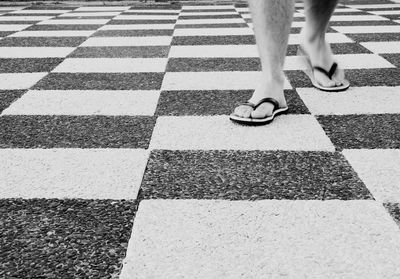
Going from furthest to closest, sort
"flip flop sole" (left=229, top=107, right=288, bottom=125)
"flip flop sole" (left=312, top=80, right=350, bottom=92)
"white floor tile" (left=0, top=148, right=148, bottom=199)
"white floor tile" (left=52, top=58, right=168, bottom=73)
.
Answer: "white floor tile" (left=52, top=58, right=168, bottom=73) < "flip flop sole" (left=312, top=80, right=350, bottom=92) < "flip flop sole" (left=229, top=107, right=288, bottom=125) < "white floor tile" (left=0, top=148, right=148, bottom=199)

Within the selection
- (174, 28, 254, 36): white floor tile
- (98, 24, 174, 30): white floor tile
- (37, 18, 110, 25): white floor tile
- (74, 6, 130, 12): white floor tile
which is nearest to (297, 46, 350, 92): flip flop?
(174, 28, 254, 36): white floor tile

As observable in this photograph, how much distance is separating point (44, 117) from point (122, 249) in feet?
2.65

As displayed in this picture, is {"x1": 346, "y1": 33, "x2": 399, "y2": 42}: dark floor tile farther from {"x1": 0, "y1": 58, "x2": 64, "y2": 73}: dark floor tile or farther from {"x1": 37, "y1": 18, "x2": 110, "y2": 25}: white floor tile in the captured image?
{"x1": 37, "y1": 18, "x2": 110, "y2": 25}: white floor tile

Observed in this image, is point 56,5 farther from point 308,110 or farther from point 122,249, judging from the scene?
point 122,249

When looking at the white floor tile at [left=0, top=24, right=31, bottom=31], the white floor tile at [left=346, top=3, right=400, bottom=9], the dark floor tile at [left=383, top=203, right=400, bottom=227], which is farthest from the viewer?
the white floor tile at [left=346, top=3, right=400, bottom=9]

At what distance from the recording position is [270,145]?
1.23 metres

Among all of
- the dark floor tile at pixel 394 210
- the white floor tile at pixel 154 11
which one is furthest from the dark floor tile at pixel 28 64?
the white floor tile at pixel 154 11

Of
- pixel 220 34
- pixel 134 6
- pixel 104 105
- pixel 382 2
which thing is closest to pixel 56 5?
pixel 134 6

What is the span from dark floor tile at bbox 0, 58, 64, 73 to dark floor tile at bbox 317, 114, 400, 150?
1288 millimetres

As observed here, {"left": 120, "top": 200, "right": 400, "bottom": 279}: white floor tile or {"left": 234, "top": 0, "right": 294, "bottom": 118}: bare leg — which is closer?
{"left": 120, "top": 200, "right": 400, "bottom": 279}: white floor tile

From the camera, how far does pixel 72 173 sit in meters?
1.08

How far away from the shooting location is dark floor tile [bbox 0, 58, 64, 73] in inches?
82.7

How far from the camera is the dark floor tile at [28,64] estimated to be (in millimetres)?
2102

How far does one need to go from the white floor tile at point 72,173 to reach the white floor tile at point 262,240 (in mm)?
118
